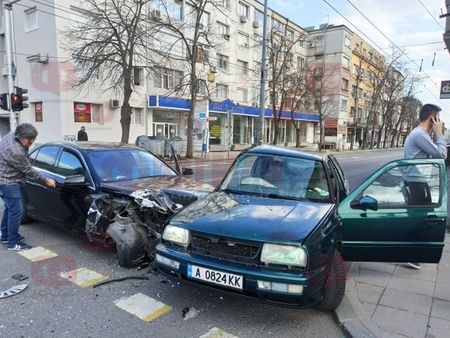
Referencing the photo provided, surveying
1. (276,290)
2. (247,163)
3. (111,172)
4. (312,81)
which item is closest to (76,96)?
(111,172)

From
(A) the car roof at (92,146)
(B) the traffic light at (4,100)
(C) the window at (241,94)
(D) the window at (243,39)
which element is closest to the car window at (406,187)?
(A) the car roof at (92,146)

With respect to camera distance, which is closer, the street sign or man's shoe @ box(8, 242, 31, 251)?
man's shoe @ box(8, 242, 31, 251)

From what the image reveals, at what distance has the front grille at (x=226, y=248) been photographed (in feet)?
9.92

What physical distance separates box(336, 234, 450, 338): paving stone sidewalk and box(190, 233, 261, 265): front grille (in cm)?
109

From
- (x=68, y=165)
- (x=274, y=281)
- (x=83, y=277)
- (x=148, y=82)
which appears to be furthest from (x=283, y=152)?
(x=148, y=82)

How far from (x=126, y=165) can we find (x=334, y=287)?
3.53 m

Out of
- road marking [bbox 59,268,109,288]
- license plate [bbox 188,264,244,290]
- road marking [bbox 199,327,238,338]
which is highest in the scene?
license plate [bbox 188,264,244,290]

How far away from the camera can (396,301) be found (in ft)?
11.9

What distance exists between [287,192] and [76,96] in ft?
67.3

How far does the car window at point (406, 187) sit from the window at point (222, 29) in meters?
30.6

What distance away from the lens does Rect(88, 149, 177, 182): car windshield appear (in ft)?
17.0

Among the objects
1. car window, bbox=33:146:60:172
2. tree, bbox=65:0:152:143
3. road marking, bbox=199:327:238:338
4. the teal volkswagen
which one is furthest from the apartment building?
road marking, bbox=199:327:238:338

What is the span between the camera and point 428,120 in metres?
4.49

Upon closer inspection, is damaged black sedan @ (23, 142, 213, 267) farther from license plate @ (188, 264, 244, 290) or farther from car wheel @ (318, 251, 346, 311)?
car wheel @ (318, 251, 346, 311)
